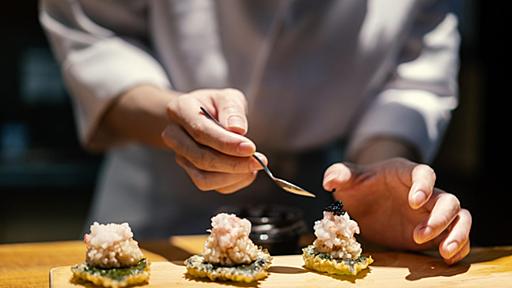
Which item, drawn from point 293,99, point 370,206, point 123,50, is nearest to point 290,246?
point 370,206

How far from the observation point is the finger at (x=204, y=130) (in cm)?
125

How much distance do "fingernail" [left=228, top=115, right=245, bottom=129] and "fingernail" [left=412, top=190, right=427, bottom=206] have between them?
0.32m

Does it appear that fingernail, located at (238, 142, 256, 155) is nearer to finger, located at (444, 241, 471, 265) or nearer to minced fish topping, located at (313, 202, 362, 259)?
minced fish topping, located at (313, 202, 362, 259)

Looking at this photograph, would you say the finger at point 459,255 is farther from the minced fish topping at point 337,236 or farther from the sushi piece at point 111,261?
the sushi piece at point 111,261

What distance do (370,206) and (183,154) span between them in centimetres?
40

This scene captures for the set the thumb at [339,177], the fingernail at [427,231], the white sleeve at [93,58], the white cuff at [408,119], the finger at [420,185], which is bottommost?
the fingernail at [427,231]

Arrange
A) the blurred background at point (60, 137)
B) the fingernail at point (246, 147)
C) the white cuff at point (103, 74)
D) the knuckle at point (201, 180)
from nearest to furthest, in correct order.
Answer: the fingernail at point (246, 147) → the knuckle at point (201, 180) → the white cuff at point (103, 74) → the blurred background at point (60, 137)

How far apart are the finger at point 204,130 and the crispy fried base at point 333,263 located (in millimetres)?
212

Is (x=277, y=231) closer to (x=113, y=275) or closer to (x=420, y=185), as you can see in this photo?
(x=420, y=185)

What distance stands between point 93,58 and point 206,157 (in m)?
0.61

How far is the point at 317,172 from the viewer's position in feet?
6.56

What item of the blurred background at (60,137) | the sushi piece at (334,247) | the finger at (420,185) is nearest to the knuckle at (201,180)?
the sushi piece at (334,247)

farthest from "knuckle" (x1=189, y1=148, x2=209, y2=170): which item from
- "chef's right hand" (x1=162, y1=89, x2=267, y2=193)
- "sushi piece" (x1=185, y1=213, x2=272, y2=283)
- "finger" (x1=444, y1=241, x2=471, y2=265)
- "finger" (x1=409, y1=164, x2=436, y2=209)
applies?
"finger" (x1=444, y1=241, x2=471, y2=265)

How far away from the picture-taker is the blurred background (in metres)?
3.54
